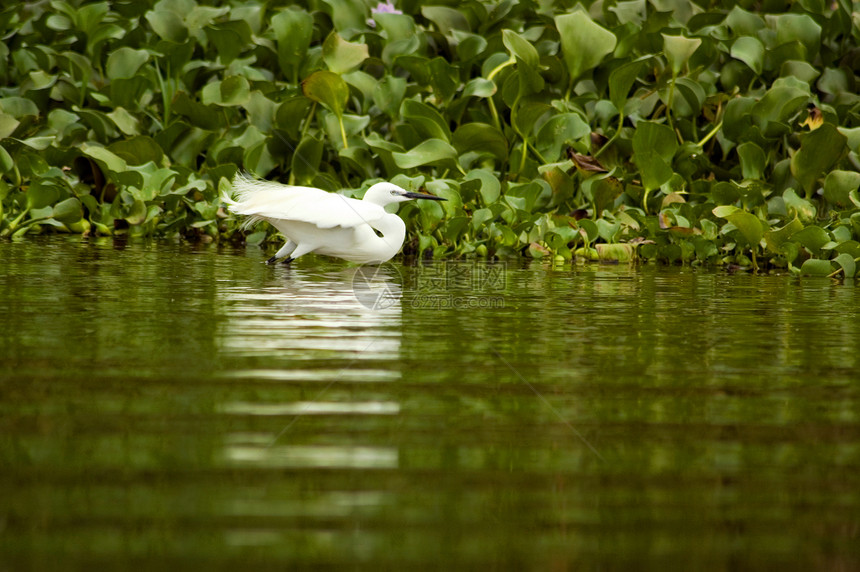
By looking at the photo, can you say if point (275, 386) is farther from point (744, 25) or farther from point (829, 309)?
point (744, 25)

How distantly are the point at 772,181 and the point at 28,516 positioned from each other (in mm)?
7743

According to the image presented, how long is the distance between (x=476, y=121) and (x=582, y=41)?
1.04m

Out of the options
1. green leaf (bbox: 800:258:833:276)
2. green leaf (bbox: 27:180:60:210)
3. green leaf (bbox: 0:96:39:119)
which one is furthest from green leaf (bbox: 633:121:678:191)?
green leaf (bbox: 0:96:39:119)

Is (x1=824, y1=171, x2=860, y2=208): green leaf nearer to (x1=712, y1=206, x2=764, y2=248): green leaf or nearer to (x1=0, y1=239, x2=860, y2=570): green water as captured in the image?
(x1=712, y1=206, x2=764, y2=248): green leaf

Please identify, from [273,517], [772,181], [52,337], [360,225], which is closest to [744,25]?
[772,181]

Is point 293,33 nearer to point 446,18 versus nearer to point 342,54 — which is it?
point 342,54

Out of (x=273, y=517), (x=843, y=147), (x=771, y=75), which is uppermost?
(x=771, y=75)

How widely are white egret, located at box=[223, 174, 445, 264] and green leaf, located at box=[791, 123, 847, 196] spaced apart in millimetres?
2807

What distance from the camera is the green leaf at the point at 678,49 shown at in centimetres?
909

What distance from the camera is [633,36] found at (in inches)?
381

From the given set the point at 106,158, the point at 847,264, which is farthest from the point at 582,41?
the point at 106,158

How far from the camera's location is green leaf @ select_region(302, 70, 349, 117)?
8688mm

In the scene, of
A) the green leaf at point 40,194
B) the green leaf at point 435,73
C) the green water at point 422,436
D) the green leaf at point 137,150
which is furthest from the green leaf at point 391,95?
the green water at point 422,436

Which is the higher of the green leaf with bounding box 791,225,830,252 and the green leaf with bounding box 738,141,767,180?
the green leaf with bounding box 738,141,767,180
